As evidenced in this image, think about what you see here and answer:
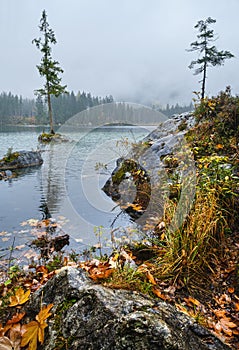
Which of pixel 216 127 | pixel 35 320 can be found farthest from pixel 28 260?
pixel 216 127

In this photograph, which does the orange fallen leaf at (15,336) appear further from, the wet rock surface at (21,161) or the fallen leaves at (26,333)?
the wet rock surface at (21,161)

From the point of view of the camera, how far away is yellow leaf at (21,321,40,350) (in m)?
1.39

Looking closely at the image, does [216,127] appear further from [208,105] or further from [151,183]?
[151,183]

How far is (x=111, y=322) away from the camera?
51.2 inches

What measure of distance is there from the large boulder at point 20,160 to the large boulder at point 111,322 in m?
8.64

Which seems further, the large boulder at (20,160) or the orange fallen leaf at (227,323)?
the large boulder at (20,160)

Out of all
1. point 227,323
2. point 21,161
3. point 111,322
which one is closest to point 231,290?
point 227,323

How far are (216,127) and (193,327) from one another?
4.67m

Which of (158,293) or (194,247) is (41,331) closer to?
(158,293)

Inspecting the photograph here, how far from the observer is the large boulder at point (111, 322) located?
1.23m

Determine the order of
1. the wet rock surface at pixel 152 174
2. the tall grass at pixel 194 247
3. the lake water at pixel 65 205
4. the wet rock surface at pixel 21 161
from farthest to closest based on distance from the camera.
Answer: the wet rock surface at pixel 21 161 < the wet rock surface at pixel 152 174 < the lake water at pixel 65 205 < the tall grass at pixel 194 247

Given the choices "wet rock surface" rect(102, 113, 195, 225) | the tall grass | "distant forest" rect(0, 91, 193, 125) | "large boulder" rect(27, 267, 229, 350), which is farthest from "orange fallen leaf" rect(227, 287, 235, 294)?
"distant forest" rect(0, 91, 193, 125)

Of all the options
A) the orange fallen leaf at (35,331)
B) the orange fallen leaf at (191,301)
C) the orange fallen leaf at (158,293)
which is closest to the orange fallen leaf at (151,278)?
the orange fallen leaf at (158,293)

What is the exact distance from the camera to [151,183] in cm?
522
